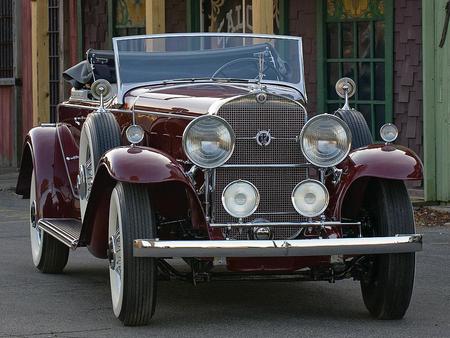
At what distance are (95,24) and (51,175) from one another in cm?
1060

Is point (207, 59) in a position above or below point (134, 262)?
above

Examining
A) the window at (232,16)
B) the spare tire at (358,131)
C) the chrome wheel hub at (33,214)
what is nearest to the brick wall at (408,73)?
the window at (232,16)

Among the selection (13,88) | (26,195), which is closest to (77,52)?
(13,88)

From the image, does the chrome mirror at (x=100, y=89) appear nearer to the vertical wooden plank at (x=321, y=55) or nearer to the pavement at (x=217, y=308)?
the pavement at (x=217, y=308)

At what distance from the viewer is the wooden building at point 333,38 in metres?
13.4

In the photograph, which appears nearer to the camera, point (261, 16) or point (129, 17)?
point (261, 16)

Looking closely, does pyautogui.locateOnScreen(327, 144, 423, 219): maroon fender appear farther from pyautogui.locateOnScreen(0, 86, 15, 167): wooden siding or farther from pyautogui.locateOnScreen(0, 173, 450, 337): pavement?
pyautogui.locateOnScreen(0, 86, 15, 167): wooden siding

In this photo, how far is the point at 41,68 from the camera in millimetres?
17562

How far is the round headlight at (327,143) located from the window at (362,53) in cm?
706

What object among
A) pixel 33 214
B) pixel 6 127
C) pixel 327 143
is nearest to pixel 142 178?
pixel 327 143

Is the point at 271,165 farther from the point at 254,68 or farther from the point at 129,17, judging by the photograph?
the point at 129,17

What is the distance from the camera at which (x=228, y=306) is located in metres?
7.83

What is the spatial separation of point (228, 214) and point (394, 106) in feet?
24.1

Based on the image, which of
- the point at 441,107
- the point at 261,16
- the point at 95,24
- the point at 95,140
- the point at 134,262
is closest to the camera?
the point at 134,262
